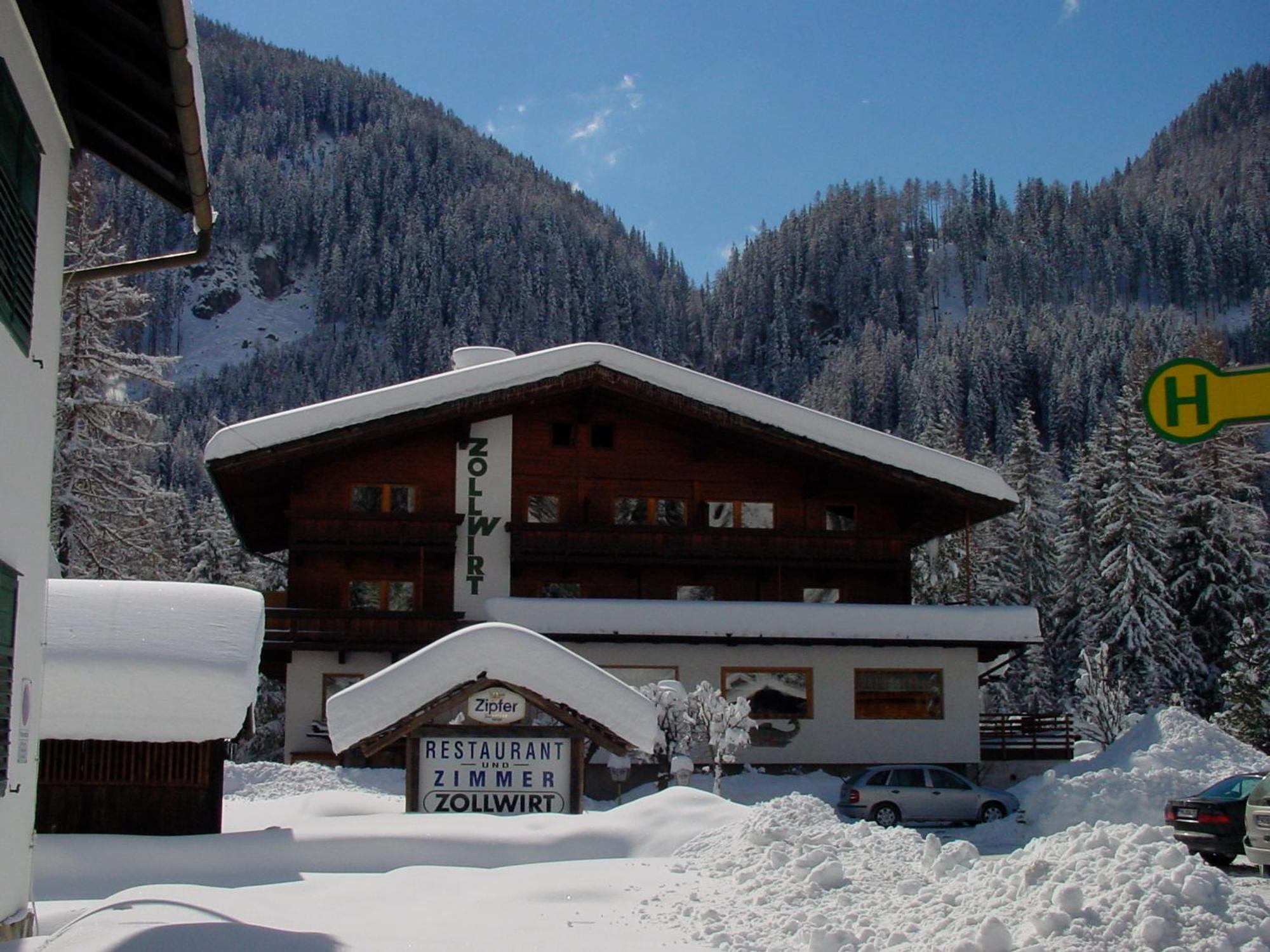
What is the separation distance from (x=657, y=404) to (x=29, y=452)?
76.0 feet

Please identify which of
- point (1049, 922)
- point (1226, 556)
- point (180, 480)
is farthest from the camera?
point (180, 480)

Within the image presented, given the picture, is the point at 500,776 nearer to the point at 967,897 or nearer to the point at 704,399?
the point at 967,897

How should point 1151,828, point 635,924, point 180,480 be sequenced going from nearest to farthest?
point 1151,828, point 635,924, point 180,480

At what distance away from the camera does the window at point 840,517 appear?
107 feet

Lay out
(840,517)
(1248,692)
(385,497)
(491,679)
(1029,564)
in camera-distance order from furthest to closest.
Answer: (1029,564), (1248,692), (840,517), (385,497), (491,679)

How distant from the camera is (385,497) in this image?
102 ft

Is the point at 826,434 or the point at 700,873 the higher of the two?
the point at 826,434

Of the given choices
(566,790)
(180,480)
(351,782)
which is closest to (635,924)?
(566,790)

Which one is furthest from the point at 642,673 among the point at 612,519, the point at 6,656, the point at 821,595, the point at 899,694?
the point at 6,656

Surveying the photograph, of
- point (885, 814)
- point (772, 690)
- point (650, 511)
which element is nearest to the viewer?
point (885, 814)

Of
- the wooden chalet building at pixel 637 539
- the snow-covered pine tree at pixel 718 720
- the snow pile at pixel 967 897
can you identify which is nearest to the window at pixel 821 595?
the wooden chalet building at pixel 637 539

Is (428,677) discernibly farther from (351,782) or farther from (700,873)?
(351,782)

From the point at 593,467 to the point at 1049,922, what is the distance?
25343 millimetres

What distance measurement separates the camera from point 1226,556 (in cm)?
5044
